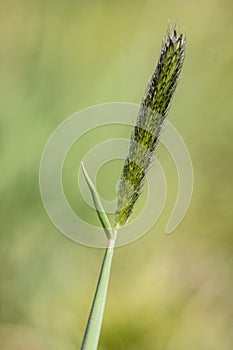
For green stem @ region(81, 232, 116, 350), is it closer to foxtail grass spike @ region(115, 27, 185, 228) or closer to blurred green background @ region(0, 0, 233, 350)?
foxtail grass spike @ region(115, 27, 185, 228)

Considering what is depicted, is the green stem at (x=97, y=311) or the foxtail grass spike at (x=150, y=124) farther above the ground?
the foxtail grass spike at (x=150, y=124)

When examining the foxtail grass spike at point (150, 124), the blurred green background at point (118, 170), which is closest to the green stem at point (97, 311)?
the foxtail grass spike at point (150, 124)

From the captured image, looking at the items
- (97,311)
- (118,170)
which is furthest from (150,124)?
(118,170)

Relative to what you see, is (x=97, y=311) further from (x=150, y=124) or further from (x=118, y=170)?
(x=118, y=170)

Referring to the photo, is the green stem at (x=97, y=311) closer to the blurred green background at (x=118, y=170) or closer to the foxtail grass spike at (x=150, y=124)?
the foxtail grass spike at (x=150, y=124)

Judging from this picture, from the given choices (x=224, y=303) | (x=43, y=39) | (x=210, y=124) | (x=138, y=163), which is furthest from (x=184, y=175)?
(x=138, y=163)

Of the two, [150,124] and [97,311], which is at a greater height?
[150,124]
